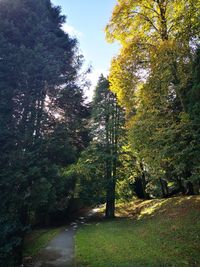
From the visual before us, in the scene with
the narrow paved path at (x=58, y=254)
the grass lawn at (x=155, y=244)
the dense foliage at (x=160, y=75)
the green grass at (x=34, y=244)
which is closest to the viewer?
the grass lawn at (x=155, y=244)

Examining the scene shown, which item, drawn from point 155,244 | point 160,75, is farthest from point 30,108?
point 155,244

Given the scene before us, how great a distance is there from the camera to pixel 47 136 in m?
8.58

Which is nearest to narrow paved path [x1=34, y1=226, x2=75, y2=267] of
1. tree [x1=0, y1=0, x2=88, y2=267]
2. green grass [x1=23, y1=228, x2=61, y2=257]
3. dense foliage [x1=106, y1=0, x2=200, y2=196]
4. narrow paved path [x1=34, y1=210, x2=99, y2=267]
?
narrow paved path [x1=34, y1=210, x2=99, y2=267]

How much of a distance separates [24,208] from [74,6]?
9.40 meters

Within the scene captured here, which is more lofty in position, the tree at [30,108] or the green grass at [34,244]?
the tree at [30,108]

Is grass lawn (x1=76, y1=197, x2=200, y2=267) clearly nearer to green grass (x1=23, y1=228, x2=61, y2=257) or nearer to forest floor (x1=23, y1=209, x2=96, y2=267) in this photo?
forest floor (x1=23, y1=209, x2=96, y2=267)

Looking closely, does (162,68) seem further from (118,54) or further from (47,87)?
(47,87)

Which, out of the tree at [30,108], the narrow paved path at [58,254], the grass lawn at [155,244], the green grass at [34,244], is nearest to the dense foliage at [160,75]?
the tree at [30,108]

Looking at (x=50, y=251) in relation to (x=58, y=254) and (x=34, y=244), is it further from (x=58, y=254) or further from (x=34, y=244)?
(x=34, y=244)

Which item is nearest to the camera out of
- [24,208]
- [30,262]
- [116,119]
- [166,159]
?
[24,208]

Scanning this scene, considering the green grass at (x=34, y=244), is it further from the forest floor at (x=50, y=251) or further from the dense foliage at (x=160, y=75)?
the dense foliage at (x=160, y=75)

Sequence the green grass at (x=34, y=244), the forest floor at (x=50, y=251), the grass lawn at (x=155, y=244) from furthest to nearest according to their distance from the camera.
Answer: the green grass at (x=34, y=244) → the forest floor at (x=50, y=251) → the grass lawn at (x=155, y=244)

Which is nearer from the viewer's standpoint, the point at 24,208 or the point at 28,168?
the point at 28,168

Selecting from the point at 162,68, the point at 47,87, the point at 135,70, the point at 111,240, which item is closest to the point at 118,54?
the point at 135,70
